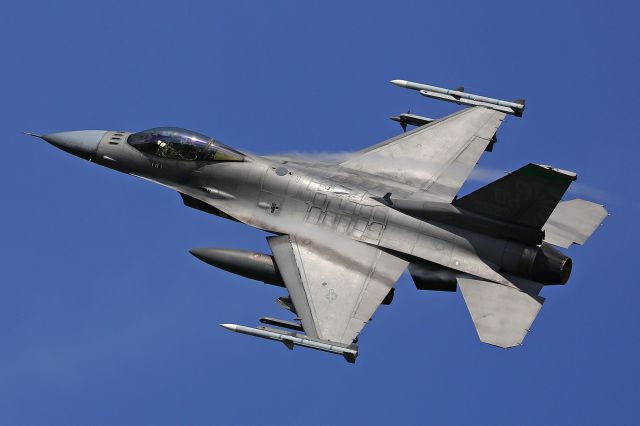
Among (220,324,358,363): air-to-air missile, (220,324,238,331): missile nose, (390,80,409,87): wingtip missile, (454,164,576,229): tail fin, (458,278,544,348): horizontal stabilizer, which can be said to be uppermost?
(390,80,409,87): wingtip missile

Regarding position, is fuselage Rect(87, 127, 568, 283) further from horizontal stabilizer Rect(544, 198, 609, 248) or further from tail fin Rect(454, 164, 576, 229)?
horizontal stabilizer Rect(544, 198, 609, 248)

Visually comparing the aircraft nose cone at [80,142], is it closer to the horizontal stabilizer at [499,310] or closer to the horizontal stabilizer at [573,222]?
the horizontal stabilizer at [499,310]

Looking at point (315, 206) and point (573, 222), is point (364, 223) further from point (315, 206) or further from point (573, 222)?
point (573, 222)

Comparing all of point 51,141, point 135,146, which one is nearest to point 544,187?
point 135,146

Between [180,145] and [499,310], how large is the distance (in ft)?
Result: 32.0

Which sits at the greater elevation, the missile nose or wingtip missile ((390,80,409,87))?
wingtip missile ((390,80,409,87))

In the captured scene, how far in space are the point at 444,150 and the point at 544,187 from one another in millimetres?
5117

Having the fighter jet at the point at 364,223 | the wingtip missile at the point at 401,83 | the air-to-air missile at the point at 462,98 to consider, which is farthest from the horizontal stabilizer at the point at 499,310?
the wingtip missile at the point at 401,83

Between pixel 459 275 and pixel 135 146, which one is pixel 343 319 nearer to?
pixel 459 275

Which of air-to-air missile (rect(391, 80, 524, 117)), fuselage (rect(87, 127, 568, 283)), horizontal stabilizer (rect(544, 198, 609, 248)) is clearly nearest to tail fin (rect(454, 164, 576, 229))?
fuselage (rect(87, 127, 568, 283))

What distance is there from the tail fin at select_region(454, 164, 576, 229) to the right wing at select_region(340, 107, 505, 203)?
1.73 m

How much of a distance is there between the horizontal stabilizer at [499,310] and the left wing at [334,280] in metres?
2.00

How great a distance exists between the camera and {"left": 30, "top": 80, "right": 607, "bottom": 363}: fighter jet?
34500mm

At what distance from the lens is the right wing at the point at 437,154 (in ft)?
124
